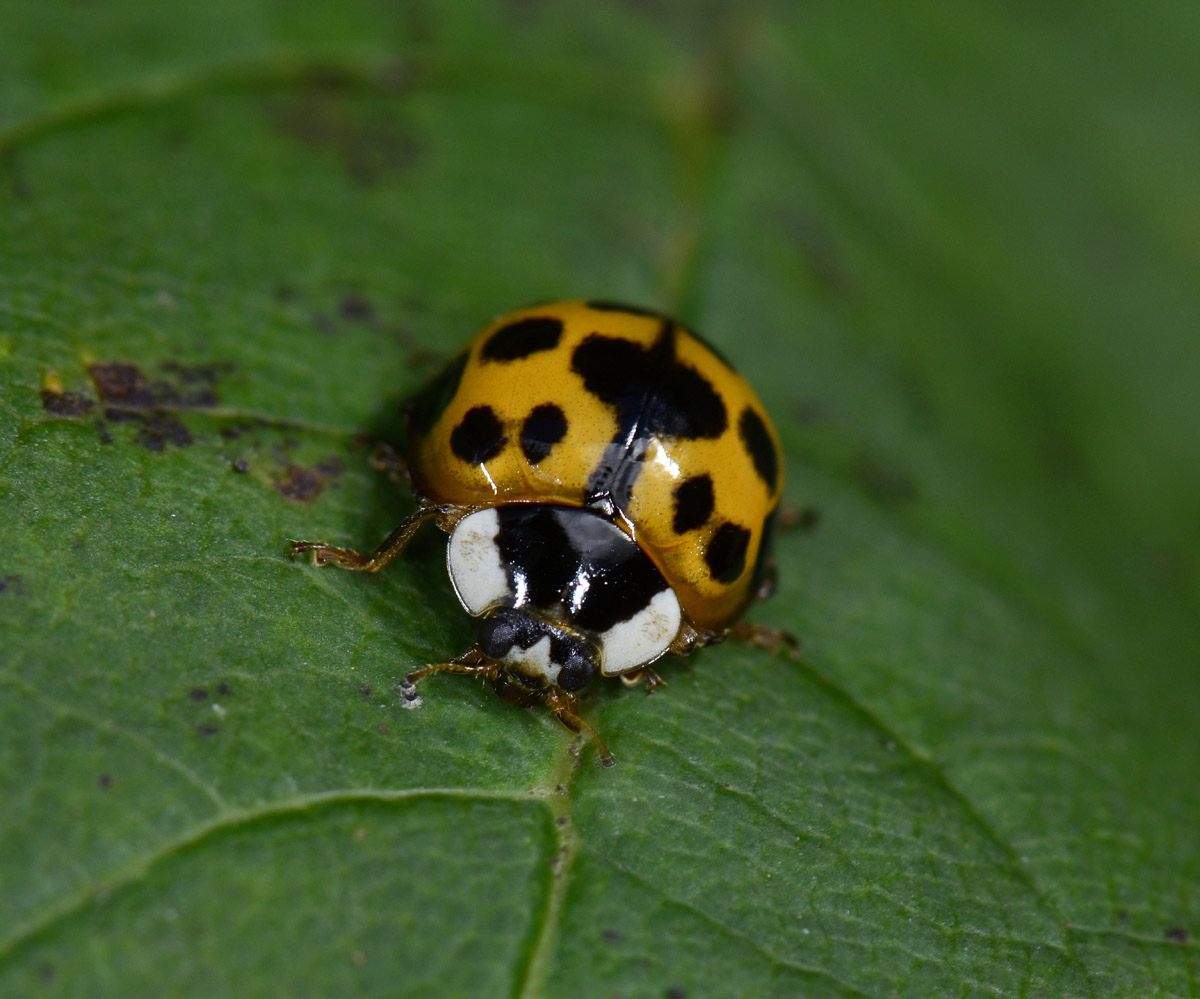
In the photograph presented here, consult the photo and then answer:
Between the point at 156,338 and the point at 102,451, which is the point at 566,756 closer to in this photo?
the point at 102,451

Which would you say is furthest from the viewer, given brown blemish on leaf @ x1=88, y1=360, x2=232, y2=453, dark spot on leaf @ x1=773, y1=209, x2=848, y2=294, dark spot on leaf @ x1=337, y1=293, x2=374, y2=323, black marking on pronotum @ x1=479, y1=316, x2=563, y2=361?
dark spot on leaf @ x1=773, y1=209, x2=848, y2=294

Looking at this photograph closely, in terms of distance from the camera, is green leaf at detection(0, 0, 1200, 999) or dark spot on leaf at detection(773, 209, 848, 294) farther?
dark spot on leaf at detection(773, 209, 848, 294)

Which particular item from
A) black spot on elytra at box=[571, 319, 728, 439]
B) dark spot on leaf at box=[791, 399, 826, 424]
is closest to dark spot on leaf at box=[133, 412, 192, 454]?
black spot on elytra at box=[571, 319, 728, 439]

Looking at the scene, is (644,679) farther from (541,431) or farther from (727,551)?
(541,431)

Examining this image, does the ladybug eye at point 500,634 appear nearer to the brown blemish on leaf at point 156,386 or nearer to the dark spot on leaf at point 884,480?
the brown blemish on leaf at point 156,386

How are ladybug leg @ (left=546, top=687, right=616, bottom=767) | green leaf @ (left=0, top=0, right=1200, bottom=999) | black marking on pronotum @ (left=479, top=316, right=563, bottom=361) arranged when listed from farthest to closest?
black marking on pronotum @ (left=479, top=316, right=563, bottom=361) → ladybug leg @ (left=546, top=687, right=616, bottom=767) → green leaf @ (left=0, top=0, right=1200, bottom=999)

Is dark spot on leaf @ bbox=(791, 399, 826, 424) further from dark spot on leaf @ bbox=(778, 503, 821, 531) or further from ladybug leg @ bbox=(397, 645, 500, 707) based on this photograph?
ladybug leg @ bbox=(397, 645, 500, 707)
